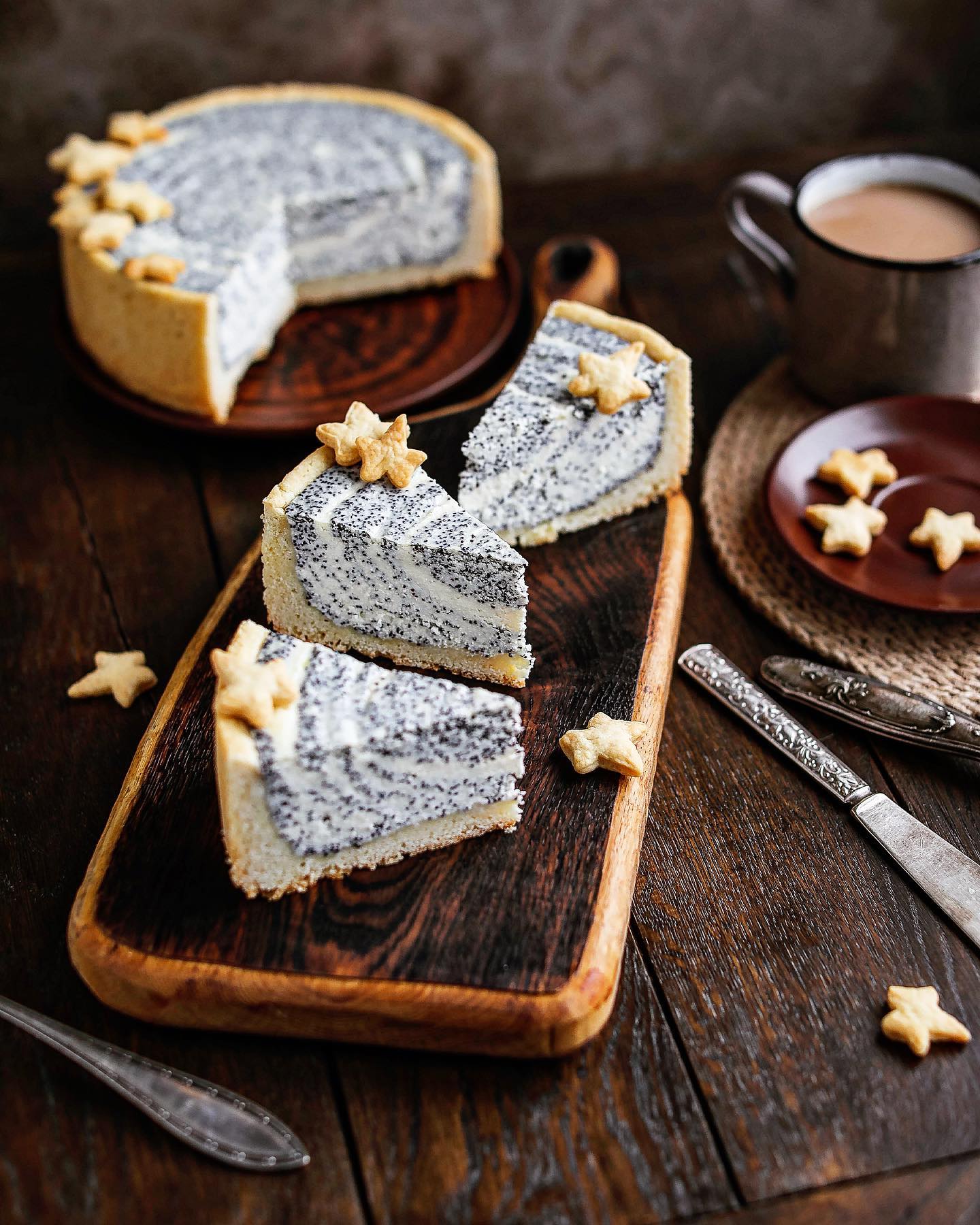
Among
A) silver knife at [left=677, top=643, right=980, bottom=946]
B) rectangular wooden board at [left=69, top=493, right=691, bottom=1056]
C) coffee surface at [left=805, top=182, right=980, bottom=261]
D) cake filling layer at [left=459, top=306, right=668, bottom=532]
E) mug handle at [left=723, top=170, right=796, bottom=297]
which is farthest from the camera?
mug handle at [left=723, top=170, right=796, bottom=297]

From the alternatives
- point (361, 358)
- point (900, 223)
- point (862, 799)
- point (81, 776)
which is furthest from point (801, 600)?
point (81, 776)

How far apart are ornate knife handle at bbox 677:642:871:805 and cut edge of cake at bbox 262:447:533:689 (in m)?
0.40

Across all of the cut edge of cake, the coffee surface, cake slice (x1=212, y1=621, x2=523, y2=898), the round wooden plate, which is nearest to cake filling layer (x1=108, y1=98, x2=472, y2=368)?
the round wooden plate

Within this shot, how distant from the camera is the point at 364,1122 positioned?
2.06 m

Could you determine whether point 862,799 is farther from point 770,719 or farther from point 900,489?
point 900,489

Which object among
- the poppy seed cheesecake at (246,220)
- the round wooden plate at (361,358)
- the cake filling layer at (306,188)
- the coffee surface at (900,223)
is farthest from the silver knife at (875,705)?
the cake filling layer at (306,188)

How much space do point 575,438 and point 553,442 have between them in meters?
0.05

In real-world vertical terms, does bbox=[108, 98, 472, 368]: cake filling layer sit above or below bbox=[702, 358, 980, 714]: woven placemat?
above

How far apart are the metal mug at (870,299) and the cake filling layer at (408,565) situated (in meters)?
1.19

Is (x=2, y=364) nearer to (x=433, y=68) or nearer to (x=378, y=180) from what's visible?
(x=378, y=180)

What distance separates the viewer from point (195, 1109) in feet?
6.67

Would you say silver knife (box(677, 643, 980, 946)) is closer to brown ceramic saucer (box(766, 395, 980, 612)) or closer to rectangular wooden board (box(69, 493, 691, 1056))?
rectangular wooden board (box(69, 493, 691, 1056))

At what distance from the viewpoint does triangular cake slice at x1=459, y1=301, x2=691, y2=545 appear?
2830 millimetres

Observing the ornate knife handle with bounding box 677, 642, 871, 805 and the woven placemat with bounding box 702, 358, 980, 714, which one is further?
the woven placemat with bounding box 702, 358, 980, 714
